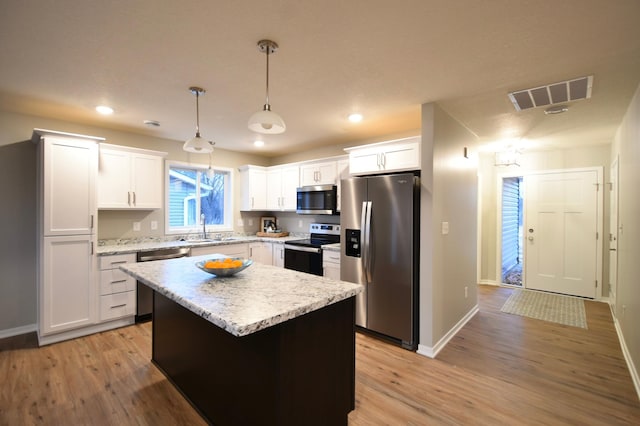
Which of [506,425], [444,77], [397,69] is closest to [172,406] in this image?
[506,425]

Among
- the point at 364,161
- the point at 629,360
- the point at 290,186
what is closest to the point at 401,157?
the point at 364,161

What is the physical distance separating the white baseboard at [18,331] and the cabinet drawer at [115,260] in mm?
1061

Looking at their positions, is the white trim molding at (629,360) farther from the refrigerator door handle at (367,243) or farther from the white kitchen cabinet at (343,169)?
the white kitchen cabinet at (343,169)

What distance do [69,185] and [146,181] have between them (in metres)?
0.89

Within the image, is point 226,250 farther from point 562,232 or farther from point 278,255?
point 562,232

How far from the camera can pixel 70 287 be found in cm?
315

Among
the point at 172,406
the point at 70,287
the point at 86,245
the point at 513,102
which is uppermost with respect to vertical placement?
the point at 513,102

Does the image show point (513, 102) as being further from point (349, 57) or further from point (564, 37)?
point (349, 57)

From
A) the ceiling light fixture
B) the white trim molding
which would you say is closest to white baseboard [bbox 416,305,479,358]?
the white trim molding

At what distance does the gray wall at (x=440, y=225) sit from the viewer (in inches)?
113

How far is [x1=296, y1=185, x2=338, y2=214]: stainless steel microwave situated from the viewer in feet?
14.0

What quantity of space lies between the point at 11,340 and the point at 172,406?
2.44 m

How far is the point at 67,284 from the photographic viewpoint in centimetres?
313

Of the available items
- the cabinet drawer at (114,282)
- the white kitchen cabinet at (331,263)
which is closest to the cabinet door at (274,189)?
the white kitchen cabinet at (331,263)
